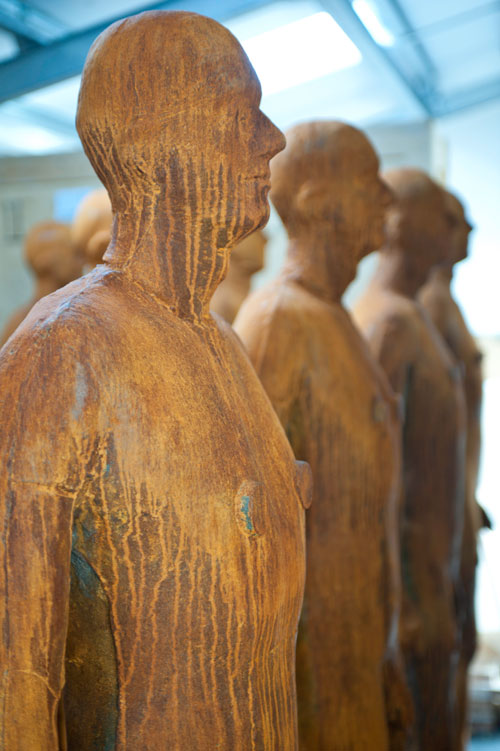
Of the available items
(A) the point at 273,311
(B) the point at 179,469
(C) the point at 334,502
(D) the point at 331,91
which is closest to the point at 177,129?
(B) the point at 179,469

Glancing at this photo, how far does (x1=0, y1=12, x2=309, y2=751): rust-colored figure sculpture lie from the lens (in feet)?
4.85

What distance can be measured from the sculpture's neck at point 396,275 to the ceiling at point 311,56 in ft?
3.48

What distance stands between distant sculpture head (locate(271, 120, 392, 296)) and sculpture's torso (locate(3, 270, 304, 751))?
1.05 m

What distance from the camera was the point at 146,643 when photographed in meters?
1.58

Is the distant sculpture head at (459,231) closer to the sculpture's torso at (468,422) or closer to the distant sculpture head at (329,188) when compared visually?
the sculpture's torso at (468,422)

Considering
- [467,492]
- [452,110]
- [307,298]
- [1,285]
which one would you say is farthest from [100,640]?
[452,110]

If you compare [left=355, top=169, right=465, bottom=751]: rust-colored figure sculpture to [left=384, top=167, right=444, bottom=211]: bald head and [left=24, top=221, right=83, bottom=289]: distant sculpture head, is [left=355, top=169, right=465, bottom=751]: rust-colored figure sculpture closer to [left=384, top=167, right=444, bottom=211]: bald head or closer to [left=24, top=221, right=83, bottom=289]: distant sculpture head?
[left=384, top=167, right=444, bottom=211]: bald head

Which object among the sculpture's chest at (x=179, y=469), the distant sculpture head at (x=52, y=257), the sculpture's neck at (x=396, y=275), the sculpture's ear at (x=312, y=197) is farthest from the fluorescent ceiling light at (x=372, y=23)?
the sculpture's chest at (x=179, y=469)

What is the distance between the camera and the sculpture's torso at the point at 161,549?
1.55 meters

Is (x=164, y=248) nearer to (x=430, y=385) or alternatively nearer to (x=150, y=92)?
(x=150, y=92)

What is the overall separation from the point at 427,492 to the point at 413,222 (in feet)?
3.43

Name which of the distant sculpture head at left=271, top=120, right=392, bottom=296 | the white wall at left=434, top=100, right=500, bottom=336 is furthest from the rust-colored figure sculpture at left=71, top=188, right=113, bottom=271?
the white wall at left=434, top=100, right=500, bottom=336

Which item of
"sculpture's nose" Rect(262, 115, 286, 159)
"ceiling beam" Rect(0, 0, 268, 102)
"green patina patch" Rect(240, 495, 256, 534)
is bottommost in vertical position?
"green patina patch" Rect(240, 495, 256, 534)

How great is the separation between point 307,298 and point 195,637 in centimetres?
121
